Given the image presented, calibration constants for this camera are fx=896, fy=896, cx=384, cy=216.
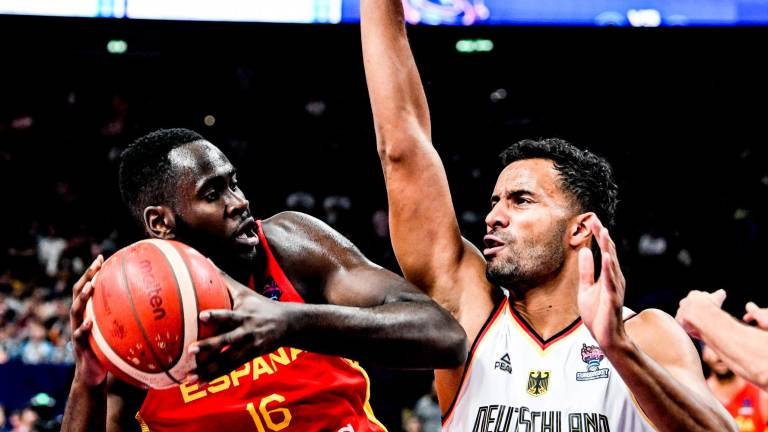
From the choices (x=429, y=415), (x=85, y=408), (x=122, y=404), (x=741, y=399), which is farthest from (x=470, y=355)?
(x=429, y=415)

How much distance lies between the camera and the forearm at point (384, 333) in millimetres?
2119

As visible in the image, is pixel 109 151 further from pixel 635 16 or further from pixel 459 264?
pixel 459 264

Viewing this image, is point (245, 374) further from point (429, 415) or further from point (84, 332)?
point (429, 415)

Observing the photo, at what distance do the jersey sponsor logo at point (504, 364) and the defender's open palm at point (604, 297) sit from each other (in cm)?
61

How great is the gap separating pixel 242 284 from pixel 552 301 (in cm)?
122

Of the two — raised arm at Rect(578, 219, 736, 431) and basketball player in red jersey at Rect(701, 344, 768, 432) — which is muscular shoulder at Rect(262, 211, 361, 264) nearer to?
raised arm at Rect(578, 219, 736, 431)

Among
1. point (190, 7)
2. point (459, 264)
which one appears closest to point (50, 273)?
point (190, 7)

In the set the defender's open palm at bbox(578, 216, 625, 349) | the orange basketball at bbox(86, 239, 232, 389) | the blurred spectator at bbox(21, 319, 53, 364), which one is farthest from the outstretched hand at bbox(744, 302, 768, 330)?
the blurred spectator at bbox(21, 319, 53, 364)

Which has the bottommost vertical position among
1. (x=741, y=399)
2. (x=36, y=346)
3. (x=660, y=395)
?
(x=36, y=346)

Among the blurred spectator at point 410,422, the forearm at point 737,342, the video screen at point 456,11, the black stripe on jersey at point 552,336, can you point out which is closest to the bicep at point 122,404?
the black stripe on jersey at point 552,336

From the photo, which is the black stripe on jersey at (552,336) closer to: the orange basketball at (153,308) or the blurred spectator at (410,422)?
the orange basketball at (153,308)

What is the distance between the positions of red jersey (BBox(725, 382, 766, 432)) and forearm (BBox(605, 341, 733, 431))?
308 cm

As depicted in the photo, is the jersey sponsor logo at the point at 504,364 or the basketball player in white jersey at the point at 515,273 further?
the jersey sponsor logo at the point at 504,364

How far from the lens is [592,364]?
2.97 m
